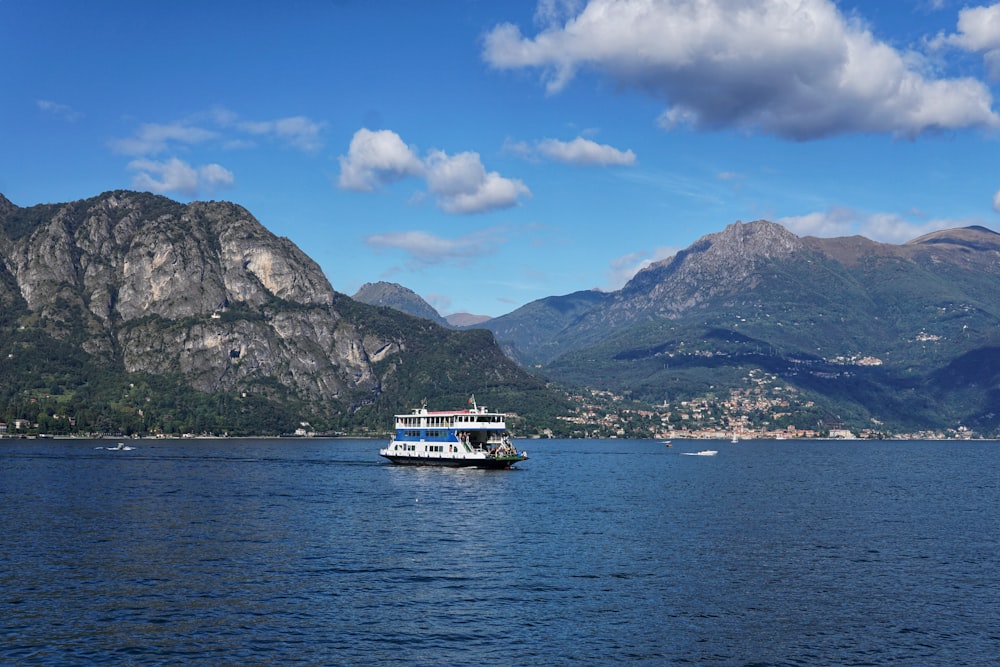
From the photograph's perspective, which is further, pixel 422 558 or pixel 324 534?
pixel 324 534

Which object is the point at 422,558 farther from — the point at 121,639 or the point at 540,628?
the point at 121,639

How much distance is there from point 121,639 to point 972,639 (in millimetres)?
49154

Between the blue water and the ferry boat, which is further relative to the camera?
the ferry boat

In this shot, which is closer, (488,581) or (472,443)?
(488,581)

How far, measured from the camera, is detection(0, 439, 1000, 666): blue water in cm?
5031

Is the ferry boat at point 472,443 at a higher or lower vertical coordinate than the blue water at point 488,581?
higher

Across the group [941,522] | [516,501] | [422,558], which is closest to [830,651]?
[422,558]

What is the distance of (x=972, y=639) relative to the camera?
53250 mm

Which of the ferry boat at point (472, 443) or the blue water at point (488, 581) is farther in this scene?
the ferry boat at point (472, 443)

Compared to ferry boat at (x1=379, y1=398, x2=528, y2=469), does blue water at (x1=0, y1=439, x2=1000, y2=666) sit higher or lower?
lower

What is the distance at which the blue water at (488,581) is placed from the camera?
50.3m

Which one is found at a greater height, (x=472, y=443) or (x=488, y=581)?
(x=472, y=443)

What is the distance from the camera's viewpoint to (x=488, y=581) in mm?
68500

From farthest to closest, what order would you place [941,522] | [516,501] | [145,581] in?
[516,501] < [941,522] < [145,581]
